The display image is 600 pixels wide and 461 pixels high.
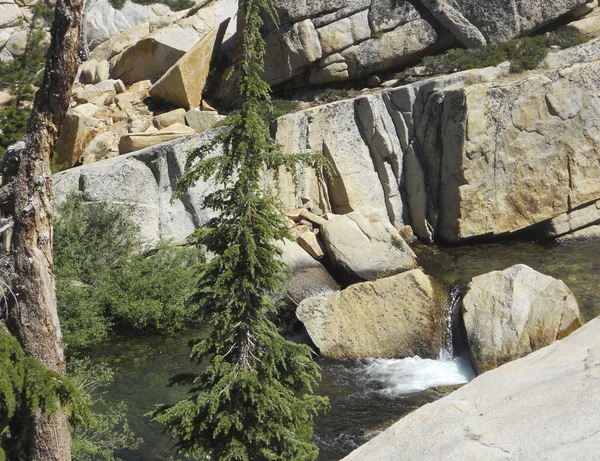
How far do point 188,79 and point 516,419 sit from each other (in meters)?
25.7

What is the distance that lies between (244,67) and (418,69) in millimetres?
18551

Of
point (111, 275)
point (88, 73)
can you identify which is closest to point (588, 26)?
point (111, 275)

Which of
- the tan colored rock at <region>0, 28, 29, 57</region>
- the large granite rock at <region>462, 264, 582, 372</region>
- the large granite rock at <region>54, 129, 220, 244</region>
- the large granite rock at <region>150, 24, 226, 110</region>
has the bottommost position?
the large granite rock at <region>462, 264, 582, 372</region>

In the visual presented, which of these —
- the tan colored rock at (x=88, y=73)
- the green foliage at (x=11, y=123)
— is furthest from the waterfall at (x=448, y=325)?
the tan colored rock at (x=88, y=73)

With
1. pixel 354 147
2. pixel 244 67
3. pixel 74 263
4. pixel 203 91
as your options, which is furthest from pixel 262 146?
pixel 203 91

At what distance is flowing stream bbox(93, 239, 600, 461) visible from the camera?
43.5ft

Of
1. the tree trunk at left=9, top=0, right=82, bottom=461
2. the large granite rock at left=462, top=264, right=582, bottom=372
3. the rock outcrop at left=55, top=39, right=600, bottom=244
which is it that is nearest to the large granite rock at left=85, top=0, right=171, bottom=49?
the rock outcrop at left=55, top=39, right=600, bottom=244

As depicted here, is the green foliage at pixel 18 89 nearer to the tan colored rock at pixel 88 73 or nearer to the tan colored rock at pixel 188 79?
the tan colored rock at pixel 188 79

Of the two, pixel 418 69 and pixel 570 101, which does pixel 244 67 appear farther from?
pixel 418 69

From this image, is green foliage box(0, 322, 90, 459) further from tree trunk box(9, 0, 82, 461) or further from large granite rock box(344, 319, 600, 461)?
large granite rock box(344, 319, 600, 461)

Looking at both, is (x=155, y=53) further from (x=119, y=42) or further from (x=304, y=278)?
(x=304, y=278)

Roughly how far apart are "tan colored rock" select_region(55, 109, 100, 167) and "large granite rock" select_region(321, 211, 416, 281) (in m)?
10.6

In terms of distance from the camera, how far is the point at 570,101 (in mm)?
22203

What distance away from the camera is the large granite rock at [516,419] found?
5.10 metres
